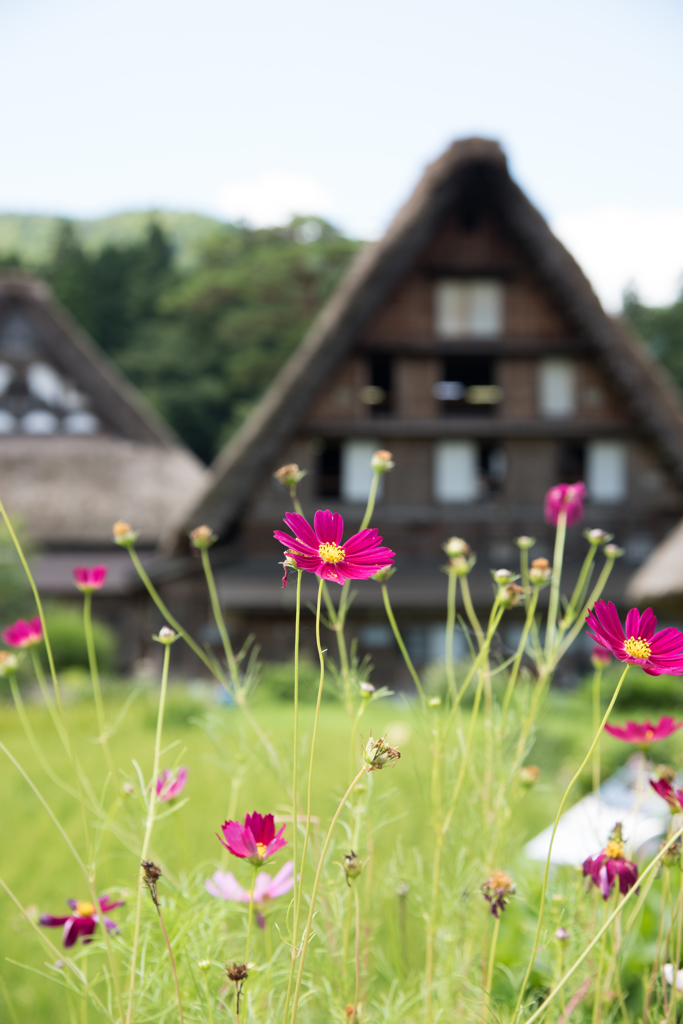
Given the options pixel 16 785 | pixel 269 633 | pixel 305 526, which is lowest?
pixel 269 633

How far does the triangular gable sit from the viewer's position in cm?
1351

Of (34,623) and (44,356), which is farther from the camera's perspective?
(44,356)

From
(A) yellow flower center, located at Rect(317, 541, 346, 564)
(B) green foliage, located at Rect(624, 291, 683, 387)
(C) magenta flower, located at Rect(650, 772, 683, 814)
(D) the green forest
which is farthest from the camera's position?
(B) green foliage, located at Rect(624, 291, 683, 387)

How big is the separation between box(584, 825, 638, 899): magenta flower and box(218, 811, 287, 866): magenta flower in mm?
316

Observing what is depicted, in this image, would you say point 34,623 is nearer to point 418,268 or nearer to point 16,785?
point 16,785

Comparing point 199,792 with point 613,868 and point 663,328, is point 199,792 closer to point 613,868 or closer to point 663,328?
point 613,868

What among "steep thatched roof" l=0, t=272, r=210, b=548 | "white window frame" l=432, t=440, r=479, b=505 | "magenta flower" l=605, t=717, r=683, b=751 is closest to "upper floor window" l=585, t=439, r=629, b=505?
"white window frame" l=432, t=440, r=479, b=505

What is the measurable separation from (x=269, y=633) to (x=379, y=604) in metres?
1.58

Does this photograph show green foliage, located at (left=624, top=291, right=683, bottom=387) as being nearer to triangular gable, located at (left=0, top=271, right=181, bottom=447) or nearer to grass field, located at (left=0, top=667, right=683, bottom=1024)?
triangular gable, located at (left=0, top=271, right=181, bottom=447)

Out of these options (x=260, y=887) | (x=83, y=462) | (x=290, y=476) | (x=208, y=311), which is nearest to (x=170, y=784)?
(x=260, y=887)

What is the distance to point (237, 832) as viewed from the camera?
1.79 feet

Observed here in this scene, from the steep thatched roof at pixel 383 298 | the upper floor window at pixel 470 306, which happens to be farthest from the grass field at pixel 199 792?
the upper floor window at pixel 470 306

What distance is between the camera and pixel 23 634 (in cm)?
94

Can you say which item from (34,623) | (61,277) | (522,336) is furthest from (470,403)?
(61,277)
